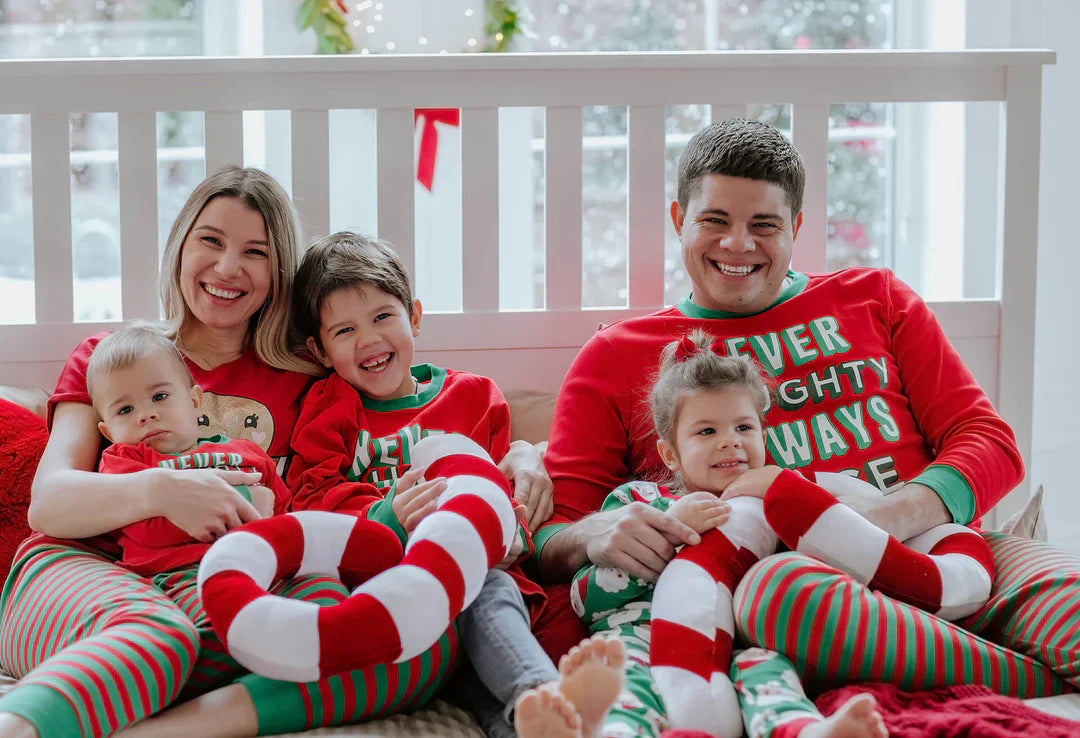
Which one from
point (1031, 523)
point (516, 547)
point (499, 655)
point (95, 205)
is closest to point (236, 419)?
point (516, 547)

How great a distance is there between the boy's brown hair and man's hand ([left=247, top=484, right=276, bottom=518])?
0.95ft

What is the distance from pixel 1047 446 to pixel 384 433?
1.88 metres

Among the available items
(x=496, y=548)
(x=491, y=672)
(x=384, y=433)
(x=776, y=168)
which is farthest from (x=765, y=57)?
(x=491, y=672)

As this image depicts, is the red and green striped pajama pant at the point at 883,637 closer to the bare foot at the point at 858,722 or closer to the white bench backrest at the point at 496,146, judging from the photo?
the bare foot at the point at 858,722

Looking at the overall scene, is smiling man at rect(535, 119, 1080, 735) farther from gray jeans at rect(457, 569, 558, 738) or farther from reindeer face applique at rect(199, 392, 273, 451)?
reindeer face applique at rect(199, 392, 273, 451)

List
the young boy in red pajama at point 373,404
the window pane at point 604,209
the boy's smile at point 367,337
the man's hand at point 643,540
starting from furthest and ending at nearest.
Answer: the window pane at point 604,209, the boy's smile at point 367,337, the young boy in red pajama at point 373,404, the man's hand at point 643,540

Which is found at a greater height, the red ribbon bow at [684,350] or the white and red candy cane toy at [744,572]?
the red ribbon bow at [684,350]

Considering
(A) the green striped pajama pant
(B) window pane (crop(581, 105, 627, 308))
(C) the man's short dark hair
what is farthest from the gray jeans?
(B) window pane (crop(581, 105, 627, 308))

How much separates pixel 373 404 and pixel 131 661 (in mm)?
569

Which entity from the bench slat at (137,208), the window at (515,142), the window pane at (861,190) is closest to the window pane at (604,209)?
the window at (515,142)

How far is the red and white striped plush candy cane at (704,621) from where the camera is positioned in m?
1.07

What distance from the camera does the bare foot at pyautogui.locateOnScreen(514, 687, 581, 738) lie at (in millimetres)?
916

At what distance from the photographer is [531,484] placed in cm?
146

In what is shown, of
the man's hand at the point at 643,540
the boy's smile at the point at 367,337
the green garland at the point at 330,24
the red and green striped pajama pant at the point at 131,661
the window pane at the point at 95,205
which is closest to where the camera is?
the red and green striped pajama pant at the point at 131,661
